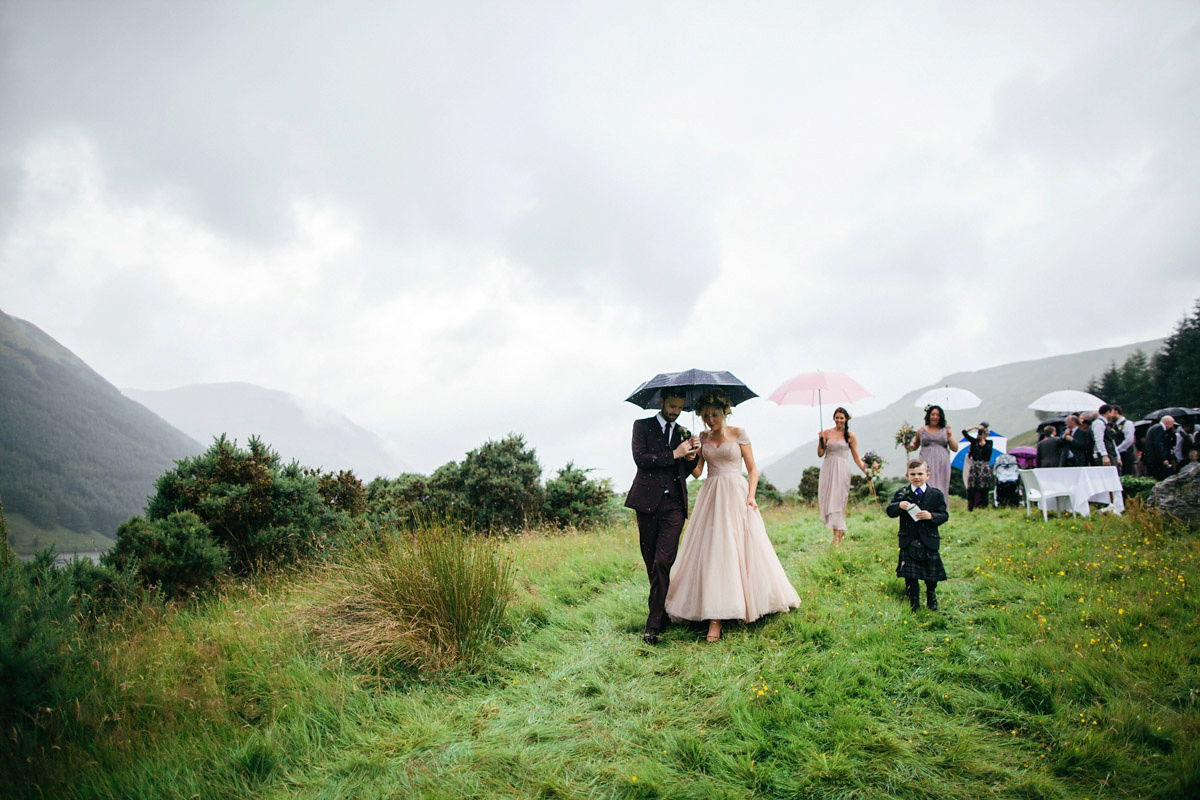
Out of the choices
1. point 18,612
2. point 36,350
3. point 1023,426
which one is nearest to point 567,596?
point 18,612

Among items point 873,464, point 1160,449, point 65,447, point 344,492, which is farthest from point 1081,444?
point 65,447

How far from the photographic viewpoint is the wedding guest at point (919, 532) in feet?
19.2

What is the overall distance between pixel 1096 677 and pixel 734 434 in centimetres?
341

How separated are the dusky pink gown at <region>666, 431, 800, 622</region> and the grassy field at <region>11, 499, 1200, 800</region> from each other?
10.2 inches

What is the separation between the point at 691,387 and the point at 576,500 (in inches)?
356

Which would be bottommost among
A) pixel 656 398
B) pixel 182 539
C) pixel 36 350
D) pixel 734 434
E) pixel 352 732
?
pixel 352 732

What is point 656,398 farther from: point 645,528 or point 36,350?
point 36,350

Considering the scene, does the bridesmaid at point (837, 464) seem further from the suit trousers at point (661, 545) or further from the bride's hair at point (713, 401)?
the suit trousers at point (661, 545)

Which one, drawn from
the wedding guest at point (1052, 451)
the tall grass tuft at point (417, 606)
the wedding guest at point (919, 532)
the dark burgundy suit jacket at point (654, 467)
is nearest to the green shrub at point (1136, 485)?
the wedding guest at point (1052, 451)

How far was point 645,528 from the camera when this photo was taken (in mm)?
5906

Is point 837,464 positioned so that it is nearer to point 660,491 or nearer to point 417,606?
point 660,491

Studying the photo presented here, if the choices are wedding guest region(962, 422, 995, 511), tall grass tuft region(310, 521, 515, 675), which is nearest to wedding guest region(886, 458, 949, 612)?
tall grass tuft region(310, 521, 515, 675)

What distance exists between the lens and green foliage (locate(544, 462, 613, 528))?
14.4 m

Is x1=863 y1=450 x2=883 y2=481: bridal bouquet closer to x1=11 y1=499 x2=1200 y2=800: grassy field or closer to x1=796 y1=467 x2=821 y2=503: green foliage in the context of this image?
x1=11 y1=499 x2=1200 y2=800: grassy field
